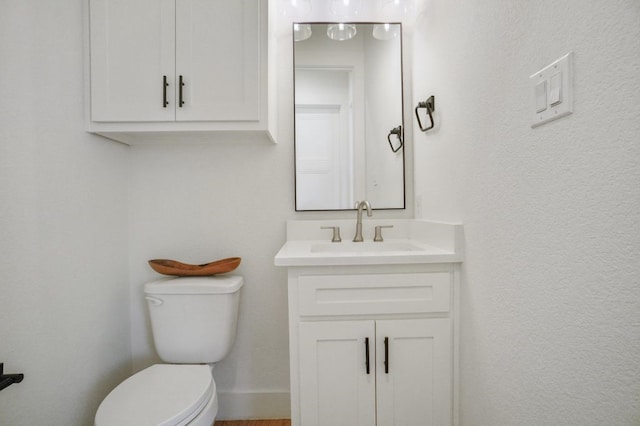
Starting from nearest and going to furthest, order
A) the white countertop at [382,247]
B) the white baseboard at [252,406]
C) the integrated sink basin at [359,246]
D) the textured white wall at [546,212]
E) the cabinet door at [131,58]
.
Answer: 1. the textured white wall at [546,212]
2. the white countertop at [382,247]
3. the cabinet door at [131,58]
4. the integrated sink basin at [359,246]
5. the white baseboard at [252,406]

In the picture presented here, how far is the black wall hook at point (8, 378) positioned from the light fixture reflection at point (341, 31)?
75.9 inches

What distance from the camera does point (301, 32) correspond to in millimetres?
1655

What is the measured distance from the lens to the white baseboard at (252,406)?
162cm

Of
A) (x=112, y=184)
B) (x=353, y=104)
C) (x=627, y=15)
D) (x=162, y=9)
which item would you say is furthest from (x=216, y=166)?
(x=627, y=15)

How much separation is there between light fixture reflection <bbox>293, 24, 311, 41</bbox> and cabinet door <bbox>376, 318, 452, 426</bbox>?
4.92 feet

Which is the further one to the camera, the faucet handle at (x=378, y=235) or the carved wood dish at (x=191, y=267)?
the faucet handle at (x=378, y=235)

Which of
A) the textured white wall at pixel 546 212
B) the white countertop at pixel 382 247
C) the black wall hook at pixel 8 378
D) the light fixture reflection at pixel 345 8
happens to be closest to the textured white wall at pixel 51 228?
the black wall hook at pixel 8 378

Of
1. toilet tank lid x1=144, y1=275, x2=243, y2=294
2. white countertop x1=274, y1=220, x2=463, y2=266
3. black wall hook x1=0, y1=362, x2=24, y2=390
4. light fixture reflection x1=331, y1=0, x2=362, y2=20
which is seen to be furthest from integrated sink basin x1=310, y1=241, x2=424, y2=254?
light fixture reflection x1=331, y1=0, x2=362, y2=20

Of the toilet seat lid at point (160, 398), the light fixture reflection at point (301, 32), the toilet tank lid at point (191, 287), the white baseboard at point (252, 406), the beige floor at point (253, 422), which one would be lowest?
the beige floor at point (253, 422)

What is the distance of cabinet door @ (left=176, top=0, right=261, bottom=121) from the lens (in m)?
1.30

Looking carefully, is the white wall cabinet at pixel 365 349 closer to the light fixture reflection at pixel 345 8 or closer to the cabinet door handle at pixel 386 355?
the cabinet door handle at pixel 386 355

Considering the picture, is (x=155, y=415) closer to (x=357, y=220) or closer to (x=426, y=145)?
(x=357, y=220)

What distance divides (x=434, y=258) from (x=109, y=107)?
1492 millimetres

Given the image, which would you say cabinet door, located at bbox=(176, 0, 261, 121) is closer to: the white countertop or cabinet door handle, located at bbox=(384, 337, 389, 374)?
the white countertop
